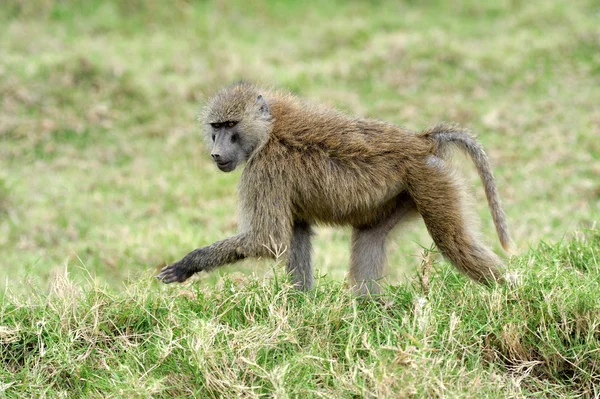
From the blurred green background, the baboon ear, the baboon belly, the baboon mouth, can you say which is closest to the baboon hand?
the blurred green background

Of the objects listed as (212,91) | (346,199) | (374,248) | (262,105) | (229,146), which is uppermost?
(262,105)

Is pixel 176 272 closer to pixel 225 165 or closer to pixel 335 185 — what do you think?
pixel 225 165

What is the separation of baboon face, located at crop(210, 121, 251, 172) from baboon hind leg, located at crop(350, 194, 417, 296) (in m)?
0.72

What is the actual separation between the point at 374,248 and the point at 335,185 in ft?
1.33

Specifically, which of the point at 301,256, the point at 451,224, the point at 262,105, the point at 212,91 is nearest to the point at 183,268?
the point at 301,256

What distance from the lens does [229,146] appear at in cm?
389

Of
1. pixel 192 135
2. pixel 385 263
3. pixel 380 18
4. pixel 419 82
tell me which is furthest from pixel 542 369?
pixel 380 18

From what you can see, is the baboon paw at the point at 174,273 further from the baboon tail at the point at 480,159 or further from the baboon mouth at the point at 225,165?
the baboon tail at the point at 480,159

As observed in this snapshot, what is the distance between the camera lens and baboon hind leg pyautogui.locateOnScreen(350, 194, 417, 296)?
3889 mm

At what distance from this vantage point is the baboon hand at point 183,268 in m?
3.62

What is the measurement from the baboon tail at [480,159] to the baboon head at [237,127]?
838mm

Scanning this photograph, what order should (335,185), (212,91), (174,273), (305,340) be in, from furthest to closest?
(212,91) < (335,185) < (174,273) < (305,340)

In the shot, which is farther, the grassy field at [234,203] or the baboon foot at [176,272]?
the baboon foot at [176,272]

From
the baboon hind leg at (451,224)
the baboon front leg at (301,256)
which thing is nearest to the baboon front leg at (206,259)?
the baboon front leg at (301,256)
